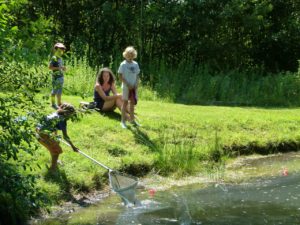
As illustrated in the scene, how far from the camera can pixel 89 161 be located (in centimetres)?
938

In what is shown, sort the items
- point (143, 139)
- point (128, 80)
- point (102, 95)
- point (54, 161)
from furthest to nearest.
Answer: point (102, 95)
point (128, 80)
point (143, 139)
point (54, 161)

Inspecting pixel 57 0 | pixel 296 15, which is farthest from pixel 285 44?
pixel 57 0

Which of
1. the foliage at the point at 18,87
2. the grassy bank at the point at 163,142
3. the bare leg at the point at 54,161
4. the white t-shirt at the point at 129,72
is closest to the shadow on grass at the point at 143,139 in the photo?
the grassy bank at the point at 163,142

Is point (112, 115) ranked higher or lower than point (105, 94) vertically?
lower

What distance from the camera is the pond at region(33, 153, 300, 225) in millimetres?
7547

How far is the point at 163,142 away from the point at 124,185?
10.7 ft

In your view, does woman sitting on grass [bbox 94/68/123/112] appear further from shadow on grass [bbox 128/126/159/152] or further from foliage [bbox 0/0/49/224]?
foliage [bbox 0/0/49/224]

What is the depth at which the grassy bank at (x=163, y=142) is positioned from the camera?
351 inches

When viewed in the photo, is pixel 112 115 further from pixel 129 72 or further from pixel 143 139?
pixel 143 139

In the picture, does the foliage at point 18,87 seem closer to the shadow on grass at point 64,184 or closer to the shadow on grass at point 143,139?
the shadow on grass at point 64,184

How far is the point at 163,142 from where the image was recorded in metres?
11.3

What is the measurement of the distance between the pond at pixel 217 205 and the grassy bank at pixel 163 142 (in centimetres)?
63

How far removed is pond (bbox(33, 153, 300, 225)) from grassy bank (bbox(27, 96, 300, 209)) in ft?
2.08

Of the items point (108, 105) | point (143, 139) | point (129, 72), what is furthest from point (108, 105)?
point (143, 139)
